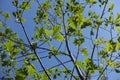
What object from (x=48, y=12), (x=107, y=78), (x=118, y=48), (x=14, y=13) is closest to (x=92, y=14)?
(x=48, y=12)

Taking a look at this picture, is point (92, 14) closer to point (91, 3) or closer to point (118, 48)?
point (91, 3)

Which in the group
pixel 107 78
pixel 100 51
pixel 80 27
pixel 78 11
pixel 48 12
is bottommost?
pixel 107 78

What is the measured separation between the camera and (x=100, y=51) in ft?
17.1

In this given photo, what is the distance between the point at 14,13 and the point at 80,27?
2016mm

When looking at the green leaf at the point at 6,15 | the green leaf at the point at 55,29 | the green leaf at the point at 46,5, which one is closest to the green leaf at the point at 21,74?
the green leaf at the point at 55,29

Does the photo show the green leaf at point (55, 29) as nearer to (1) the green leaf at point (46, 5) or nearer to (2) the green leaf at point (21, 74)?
(2) the green leaf at point (21, 74)

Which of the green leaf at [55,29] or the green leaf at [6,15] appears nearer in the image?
the green leaf at [55,29]

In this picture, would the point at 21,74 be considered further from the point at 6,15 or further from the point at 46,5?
the point at 46,5

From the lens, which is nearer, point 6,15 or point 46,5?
point 6,15

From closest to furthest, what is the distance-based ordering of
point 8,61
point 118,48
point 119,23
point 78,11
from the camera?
point 118,48 < point 8,61 < point 78,11 < point 119,23

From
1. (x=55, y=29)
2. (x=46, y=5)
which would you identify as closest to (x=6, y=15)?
(x=46, y=5)

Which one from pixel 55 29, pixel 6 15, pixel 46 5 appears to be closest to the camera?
pixel 55 29

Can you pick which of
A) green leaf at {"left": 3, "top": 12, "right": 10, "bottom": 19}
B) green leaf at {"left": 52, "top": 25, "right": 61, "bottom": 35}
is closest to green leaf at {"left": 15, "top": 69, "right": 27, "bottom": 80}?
green leaf at {"left": 52, "top": 25, "right": 61, "bottom": 35}

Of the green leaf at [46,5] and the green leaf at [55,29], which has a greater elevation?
the green leaf at [46,5]
